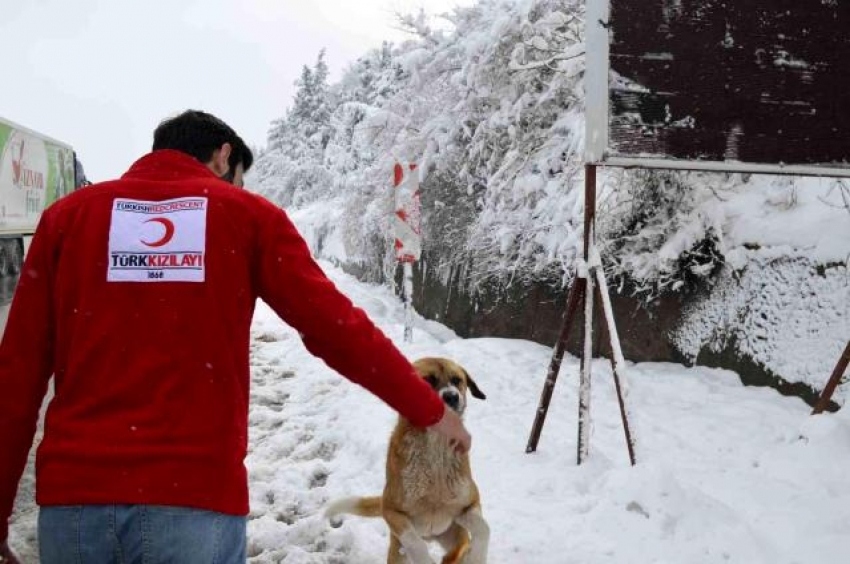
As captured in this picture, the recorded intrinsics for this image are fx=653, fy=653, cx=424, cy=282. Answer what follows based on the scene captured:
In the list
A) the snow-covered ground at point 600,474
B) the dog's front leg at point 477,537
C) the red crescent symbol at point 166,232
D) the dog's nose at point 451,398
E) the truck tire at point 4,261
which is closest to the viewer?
the red crescent symbol at point 166,232

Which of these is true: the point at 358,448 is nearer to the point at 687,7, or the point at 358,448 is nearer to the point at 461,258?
the point at 687,7

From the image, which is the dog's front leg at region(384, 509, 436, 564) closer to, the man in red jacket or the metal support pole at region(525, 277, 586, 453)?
the man in red jacket

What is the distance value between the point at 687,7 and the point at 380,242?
1452 centimetres

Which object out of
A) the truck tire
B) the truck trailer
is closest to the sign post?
the truck trailer

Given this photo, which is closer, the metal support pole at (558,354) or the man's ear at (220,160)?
the man's ear at (220,160)

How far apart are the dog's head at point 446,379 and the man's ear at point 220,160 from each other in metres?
2.03

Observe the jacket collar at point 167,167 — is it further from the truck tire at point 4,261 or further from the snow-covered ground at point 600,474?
the truck tire at point 4,261

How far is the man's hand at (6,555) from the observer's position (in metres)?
1.80

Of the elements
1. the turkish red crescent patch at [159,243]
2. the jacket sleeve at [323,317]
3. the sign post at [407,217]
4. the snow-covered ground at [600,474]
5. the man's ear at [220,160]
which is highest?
the sign post at [407,217]

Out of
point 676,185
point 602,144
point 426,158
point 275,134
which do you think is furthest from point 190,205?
point 275,134

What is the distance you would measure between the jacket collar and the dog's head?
219 centimetres

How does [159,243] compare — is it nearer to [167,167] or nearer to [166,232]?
[166,232]

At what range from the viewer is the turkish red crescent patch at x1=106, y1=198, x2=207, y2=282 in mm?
1639

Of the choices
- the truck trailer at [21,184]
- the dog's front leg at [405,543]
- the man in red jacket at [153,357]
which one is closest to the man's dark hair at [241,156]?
the man in red jacket at [153,357]
